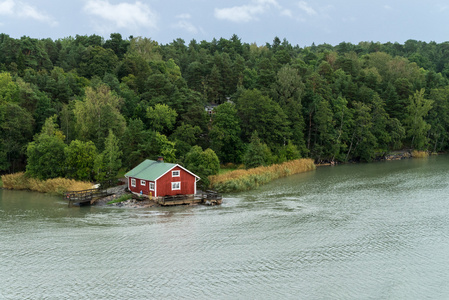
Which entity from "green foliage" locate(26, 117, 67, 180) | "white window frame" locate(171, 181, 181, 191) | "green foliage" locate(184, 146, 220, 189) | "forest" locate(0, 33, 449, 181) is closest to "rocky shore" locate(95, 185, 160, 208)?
"white window frame" locate(171, 181, 181, 191)

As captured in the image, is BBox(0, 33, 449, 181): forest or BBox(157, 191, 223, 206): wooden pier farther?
BBox(0, 33, 449, 181): forest

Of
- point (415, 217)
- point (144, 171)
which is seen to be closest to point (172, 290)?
point (144, 171)

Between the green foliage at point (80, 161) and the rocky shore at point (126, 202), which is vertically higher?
the green foliage at point (80, 161)

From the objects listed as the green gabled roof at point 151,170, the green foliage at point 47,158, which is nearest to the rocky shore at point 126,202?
the green gabled roof at point 151,170

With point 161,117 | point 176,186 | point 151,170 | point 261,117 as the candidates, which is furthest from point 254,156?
point 151,170

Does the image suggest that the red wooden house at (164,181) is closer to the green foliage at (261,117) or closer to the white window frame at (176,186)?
the white window frame at (176,186)

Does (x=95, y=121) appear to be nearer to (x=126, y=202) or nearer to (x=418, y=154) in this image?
(x=126, y=202)

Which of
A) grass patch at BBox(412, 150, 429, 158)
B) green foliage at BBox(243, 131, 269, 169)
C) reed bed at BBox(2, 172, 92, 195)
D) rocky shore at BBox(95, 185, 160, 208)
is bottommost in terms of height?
rocky shore at BBox(95, 185, 160, 208)

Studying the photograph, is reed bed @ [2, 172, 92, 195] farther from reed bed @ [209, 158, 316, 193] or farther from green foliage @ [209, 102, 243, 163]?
green foliage @ [209, 102, 243, 163]
